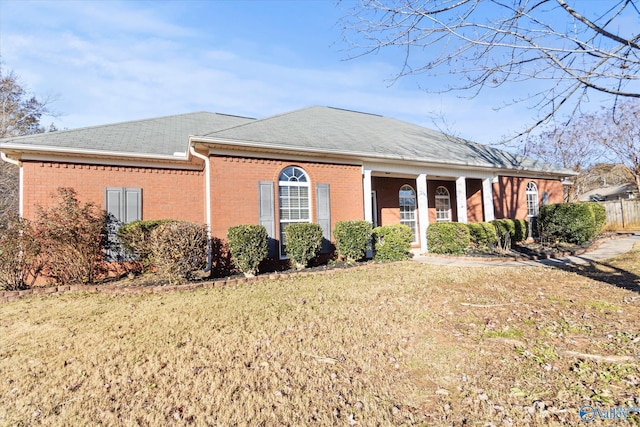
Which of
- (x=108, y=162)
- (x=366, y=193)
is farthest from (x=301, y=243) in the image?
(x=108, y=162)

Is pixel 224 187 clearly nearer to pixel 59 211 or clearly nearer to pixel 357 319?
pixel 59 211

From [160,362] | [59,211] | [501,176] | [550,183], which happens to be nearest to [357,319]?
[160,362]

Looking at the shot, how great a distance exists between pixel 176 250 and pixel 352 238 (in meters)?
4.64

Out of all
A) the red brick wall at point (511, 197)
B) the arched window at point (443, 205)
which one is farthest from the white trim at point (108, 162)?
the red brick wall at point (511, 197)

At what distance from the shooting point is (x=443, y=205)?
14.8 m

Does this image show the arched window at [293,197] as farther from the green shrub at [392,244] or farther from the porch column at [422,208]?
the porch column at [422,208]

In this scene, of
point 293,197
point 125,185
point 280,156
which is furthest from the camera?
point 293,197

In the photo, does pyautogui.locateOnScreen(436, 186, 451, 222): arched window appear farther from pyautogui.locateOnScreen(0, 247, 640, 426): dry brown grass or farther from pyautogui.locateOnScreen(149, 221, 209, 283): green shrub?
pyautogui.locateOnScreen(149, 221, 209, 283): green shrub

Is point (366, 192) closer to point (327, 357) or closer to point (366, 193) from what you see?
point (366, 193)

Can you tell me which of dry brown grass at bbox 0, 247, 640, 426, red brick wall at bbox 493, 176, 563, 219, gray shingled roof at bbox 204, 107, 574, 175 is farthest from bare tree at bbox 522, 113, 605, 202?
dry brown grass at bbox 0, 247, 640, 426

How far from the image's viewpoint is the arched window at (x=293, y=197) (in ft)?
29.9

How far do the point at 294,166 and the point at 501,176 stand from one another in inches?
395

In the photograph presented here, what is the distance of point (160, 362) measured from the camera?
10.9 feet

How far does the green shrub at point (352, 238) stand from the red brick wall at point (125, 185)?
178 inches
